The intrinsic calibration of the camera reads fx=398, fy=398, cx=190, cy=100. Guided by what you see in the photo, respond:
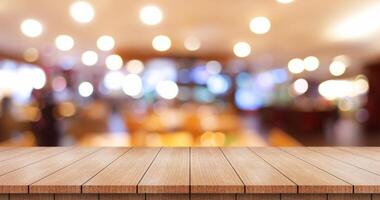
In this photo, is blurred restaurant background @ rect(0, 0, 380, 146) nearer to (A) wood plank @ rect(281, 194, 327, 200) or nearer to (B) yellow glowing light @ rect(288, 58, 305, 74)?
(B) yellow glowing light @ rect(288, 58, 305, 74)

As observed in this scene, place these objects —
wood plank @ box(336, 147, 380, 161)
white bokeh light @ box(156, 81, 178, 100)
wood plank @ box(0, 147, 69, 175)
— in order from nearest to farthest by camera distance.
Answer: wood plank @ box(0, 147, 69, 175) < wood plank @ box(336, 147, 380, 161) < white bokeh light @ box(156, 81, 178, 100)

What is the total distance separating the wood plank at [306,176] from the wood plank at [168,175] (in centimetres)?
34

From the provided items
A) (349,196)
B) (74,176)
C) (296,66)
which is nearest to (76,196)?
(74,176)

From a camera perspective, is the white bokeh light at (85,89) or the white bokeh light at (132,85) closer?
the white bokeh light at (85,89)

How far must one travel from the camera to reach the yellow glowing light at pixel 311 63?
483 cm

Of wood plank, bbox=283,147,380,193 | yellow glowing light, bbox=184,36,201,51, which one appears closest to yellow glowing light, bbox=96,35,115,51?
yellow glowing light, bbox=184,36,201,51

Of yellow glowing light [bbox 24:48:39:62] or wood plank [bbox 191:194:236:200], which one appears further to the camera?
yellow glowing light [bbox 24:48:39:62]

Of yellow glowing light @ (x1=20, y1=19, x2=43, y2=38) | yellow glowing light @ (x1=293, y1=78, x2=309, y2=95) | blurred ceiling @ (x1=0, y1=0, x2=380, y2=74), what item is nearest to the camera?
blurred ceiling @ (x1=0, y1=0, x2=380, y2=74)

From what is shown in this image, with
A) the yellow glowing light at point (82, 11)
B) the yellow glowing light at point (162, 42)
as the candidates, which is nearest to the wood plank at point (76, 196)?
the yellow glowing light at point (82, 11)

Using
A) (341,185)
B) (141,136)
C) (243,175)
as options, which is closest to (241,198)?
(243,175)

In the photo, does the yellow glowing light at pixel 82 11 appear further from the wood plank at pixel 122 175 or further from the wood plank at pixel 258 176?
the wood plank at pixel 258 176

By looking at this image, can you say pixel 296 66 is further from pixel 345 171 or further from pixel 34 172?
pixel 34 172

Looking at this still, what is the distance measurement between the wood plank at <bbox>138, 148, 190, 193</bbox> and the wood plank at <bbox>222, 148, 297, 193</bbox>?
0.60ft

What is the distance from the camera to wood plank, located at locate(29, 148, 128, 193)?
1.18 m
